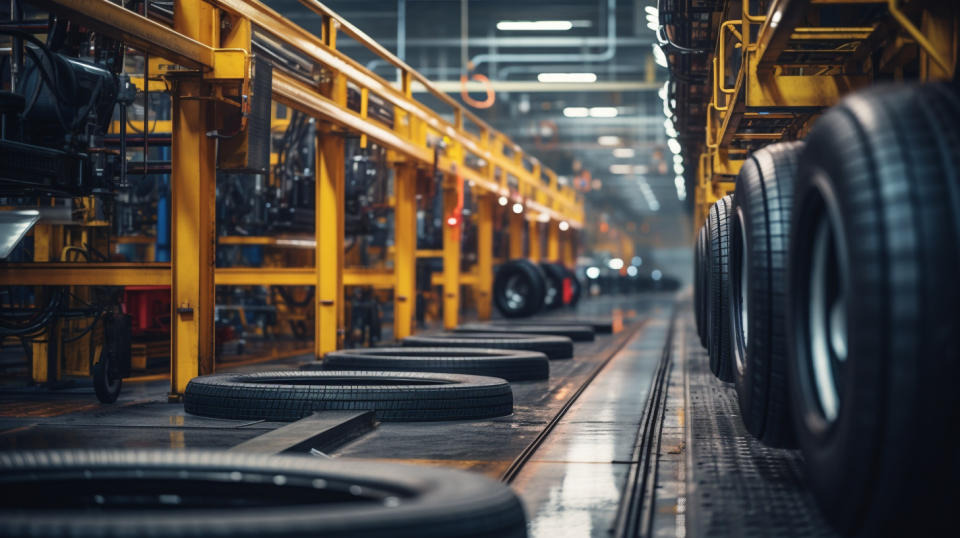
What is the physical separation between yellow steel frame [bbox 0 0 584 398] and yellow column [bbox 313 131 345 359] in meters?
0.01

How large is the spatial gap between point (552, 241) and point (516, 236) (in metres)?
6.77

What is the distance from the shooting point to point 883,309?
→ 2.86 metres

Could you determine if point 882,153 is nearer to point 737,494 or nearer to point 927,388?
point 927,388

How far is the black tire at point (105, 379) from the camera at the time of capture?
743 centimetres

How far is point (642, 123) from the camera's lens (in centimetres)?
3022

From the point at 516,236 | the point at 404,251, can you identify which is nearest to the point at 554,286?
the point at 516,236

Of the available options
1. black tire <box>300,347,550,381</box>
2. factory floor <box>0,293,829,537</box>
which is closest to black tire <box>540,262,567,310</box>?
black tire <box>300,347,550,381</box>

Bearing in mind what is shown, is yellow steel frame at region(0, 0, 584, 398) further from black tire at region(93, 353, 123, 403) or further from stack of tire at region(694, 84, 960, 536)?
stack of tire at region(694, 84, 960, 536)

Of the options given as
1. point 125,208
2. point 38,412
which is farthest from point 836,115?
point 125,208

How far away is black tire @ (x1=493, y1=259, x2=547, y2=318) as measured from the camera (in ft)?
68.2

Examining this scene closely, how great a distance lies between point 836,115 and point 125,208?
35.0 feet

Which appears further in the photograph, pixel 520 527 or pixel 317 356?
pixel 317 356

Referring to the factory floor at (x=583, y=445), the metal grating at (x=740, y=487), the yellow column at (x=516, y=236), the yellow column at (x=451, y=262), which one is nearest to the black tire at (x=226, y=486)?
the factory floor at (x=583, y=445)

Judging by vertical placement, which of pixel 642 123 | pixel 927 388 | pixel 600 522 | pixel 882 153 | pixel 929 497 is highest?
pixel 642 123
